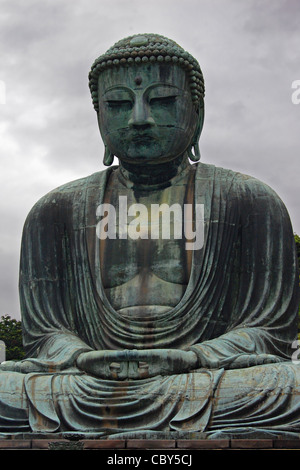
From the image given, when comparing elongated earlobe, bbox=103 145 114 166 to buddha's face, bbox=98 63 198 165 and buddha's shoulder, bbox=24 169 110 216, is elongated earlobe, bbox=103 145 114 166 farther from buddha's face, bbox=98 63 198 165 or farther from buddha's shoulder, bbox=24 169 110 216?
buddha's face, bbox=98 63 198 165

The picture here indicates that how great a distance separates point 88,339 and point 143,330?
79 cm

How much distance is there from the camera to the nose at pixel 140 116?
43.0ft

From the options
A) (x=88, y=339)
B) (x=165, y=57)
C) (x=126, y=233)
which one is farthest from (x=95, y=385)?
(x=165, y=57)

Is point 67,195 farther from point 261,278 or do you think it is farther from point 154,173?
point 261,278

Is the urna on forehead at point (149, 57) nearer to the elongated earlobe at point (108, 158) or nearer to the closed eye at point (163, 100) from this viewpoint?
the closed eye at point (163, 100)

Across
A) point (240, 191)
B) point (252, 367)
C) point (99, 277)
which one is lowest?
point (252, 367)

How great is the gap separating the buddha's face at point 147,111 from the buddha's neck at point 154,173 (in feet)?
0.53

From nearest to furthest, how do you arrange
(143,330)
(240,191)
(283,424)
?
(283,424)
(143,330)
(240,191)

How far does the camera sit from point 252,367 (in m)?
11.7

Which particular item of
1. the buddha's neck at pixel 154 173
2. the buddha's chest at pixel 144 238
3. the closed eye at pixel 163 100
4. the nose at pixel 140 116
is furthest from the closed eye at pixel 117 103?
the buddha's chest at pixel 144 238

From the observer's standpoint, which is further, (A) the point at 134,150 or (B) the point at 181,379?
(A) the point at 134,150

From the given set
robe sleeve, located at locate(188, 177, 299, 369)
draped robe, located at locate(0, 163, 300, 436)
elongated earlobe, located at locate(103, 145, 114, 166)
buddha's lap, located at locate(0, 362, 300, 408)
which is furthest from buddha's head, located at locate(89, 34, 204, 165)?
buddha's lap, located at locate(0, 362, 300, 408)
